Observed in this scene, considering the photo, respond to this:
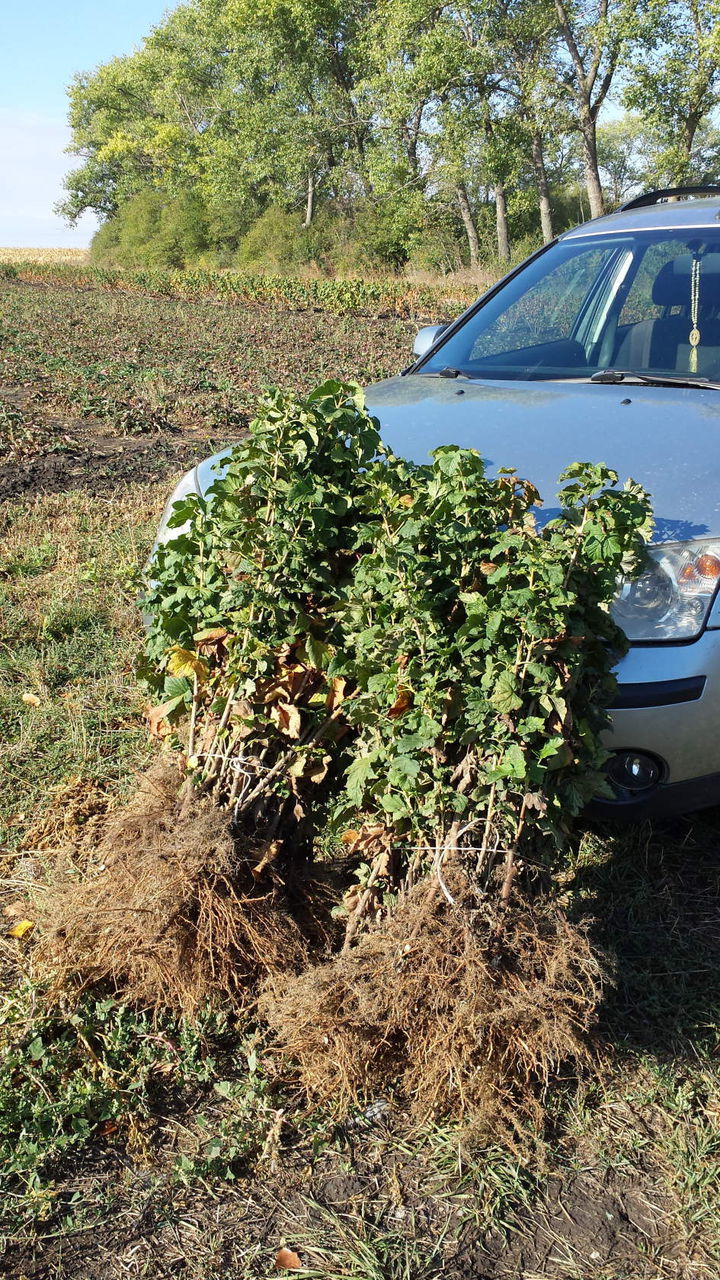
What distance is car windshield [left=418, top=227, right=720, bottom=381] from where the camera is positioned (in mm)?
4031

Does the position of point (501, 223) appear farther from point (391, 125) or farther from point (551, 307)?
point (551, 307)

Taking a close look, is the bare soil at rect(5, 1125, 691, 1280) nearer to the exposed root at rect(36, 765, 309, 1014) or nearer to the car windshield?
the exposed root at rect(36, 765, 309, 1014)

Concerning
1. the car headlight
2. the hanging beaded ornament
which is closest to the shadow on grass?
the car headlight

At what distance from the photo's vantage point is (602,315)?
4566 mm

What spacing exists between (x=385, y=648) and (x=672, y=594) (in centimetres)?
93

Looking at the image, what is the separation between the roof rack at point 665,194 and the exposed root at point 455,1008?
3972mm

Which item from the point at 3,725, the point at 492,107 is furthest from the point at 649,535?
the point at 492,107

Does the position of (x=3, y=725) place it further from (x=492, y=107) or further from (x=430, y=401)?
(x=492, y=107)

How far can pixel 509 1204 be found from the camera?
2.09m

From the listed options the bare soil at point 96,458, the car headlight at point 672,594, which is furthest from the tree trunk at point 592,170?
the car headlight at point 672,594

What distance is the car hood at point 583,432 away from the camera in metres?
2.79

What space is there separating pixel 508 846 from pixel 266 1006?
78 centimetres

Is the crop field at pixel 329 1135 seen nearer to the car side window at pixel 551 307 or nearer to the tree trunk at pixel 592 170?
the car side window at pixel 551 307

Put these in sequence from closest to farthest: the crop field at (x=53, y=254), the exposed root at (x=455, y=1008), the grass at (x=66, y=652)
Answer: the exposed root at (x=455, y=1008)
the grass at (x=66, y=652)
the crop field at (x=53, y=254)
